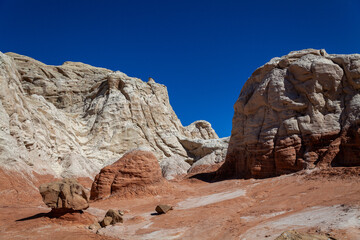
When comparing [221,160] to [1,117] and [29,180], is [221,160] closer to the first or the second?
[29,180]

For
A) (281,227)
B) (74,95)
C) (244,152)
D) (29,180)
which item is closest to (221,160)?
(244,152)

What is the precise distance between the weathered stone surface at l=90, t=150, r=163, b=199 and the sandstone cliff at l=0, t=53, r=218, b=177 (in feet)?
22.8

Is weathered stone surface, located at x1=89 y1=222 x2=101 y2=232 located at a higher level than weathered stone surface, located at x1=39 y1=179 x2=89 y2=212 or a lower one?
lower

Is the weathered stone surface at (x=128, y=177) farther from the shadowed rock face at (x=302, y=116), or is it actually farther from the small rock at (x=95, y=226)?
the shadowed rock face at (x=302, y=116)

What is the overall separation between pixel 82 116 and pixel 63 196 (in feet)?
101

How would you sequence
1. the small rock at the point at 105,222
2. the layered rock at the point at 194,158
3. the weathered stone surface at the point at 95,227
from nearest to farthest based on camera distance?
the weathered stone surface at the point at 95,227
the small rock at the point at 105,222
the layered rock at the point at 194,158

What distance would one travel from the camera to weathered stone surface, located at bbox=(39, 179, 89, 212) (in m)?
8.34

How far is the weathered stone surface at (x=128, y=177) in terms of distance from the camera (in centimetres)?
1394

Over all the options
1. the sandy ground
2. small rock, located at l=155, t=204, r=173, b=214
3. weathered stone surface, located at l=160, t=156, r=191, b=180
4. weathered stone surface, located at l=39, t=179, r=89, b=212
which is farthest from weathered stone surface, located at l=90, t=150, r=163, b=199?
weathered stone surface, located at l=160, t=156, r=191, b=180

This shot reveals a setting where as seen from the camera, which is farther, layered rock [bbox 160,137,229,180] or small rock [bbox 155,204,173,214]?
layered rock [bbox 160,137,229,180]

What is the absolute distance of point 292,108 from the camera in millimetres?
15734

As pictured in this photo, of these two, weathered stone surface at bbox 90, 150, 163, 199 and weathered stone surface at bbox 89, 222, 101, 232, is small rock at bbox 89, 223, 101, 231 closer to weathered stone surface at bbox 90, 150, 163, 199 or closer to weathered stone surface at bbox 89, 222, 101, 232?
weathered stone surface at bbox 89, 222, 101, 232

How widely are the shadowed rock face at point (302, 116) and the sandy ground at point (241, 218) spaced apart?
2.34 metres

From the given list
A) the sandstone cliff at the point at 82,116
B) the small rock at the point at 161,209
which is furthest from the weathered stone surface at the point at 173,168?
the small rock at the point at 161,209
